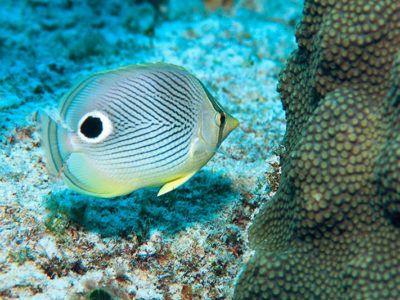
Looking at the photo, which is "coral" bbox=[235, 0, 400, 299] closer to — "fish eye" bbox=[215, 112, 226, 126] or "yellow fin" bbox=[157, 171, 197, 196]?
"fish eye" bbox=[215, 112, 226, 126]

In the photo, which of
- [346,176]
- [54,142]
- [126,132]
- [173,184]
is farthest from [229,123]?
[54,142]

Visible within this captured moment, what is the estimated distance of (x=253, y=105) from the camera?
17.1ft

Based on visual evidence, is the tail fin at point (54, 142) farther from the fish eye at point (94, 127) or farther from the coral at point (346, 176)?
the coral at point (346, 176)

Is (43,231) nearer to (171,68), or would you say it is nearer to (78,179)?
(78,179)

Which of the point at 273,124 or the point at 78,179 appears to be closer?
the point at 78,179

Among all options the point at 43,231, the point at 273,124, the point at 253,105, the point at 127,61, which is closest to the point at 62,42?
the point at 127,61

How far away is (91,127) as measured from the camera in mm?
2627

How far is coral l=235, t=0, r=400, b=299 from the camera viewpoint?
2334mm

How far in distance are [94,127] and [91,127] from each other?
19 millimetres

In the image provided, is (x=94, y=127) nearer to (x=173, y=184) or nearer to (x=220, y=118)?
(x=173, y=184)

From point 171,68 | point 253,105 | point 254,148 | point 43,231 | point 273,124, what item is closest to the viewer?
point 171,68

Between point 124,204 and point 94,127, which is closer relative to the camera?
point 94,127

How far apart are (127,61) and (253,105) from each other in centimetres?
203

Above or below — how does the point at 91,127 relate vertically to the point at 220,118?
below
